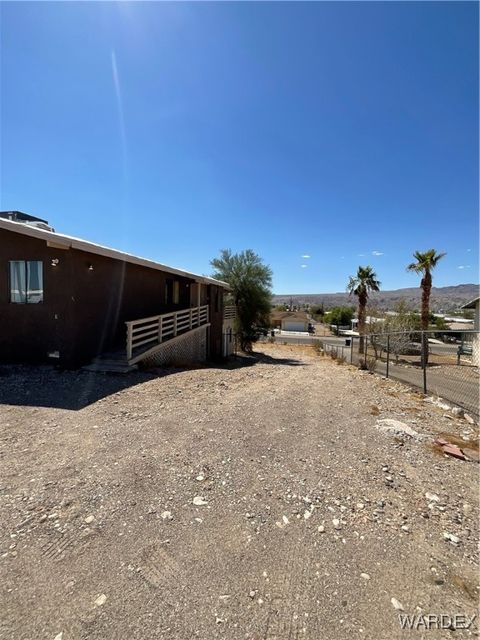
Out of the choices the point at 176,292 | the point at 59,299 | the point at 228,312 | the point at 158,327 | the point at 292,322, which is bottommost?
the point at 292,322

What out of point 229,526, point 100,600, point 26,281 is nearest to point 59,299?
point 26,281

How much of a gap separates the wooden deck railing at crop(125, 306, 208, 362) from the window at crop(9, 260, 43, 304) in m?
2.50

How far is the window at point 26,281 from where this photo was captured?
8.45m

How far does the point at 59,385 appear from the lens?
680 cm

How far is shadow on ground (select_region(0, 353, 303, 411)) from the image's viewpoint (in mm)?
5785

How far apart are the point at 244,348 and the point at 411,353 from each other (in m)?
14.5

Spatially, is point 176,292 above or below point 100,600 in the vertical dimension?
above

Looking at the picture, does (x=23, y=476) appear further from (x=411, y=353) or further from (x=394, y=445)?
(x=411, y=353)

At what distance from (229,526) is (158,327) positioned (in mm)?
9222

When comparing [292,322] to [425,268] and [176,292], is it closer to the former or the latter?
[425,268]

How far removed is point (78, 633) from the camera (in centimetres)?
173

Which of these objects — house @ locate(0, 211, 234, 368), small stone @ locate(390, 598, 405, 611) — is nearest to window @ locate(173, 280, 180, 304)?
house @ locate(0, 211, 234, 368)

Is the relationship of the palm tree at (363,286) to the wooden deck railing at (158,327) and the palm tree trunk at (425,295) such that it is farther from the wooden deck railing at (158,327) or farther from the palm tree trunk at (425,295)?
the wooden deck railing at (158,327)

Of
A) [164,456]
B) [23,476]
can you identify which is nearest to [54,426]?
[23,476]
